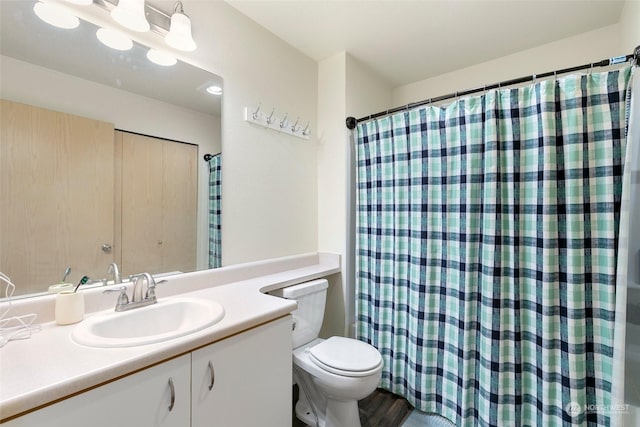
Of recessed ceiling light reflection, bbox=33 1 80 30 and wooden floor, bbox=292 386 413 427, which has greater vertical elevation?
recessed ceiling light reflection, bbox=33 1 80 30

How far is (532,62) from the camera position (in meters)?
1.96

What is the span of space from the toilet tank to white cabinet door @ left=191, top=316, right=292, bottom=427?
36 centimetres

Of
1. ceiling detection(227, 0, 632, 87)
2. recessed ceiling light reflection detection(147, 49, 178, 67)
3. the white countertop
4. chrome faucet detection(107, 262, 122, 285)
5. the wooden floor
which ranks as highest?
ceiling detection(227, 0, 632, 87)

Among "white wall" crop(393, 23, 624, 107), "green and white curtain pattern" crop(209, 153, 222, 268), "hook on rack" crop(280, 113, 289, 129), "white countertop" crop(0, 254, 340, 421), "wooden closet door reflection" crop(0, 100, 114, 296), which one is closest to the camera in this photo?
"white countertop" crop(0, 254, 340, 421)

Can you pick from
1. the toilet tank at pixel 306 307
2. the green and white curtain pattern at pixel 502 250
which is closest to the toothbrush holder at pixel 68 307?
the toilet tank at pixel 306 307

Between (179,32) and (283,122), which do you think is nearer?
(179,32)

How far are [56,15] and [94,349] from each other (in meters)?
1.27

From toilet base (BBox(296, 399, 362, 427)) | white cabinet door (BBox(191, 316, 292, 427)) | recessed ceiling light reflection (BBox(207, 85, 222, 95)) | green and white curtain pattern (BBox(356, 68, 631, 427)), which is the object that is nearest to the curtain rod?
green and white curtain pattern (BBox(356, 68, 631, 427))

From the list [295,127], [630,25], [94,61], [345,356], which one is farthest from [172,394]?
[630,25]

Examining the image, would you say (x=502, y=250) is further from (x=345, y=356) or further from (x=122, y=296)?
(x=122, y=296)

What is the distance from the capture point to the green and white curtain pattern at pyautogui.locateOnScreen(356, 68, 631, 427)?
1230mm

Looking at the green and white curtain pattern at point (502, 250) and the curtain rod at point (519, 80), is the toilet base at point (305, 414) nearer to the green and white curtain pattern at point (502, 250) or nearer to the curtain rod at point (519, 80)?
the green and white curtain pattern at point (502, 250)

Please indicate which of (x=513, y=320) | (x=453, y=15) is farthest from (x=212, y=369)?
(x=453, y=15)

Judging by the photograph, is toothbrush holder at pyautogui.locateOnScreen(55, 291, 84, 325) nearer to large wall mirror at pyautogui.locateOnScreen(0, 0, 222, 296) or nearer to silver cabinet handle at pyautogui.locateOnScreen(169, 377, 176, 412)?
large wall mirror at pyautogui.locateOnScreen(0, 0, 222, 296)
